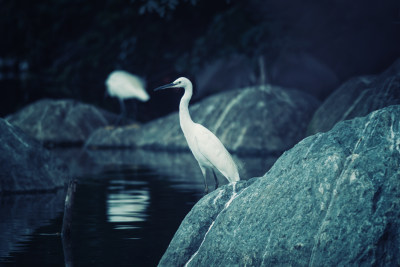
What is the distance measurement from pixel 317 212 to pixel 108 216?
4.34 meters

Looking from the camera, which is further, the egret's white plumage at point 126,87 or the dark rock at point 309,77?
the dark rock at point 309,77

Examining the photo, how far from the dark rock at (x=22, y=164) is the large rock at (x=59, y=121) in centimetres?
1095

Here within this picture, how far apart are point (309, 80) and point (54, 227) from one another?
1539cm

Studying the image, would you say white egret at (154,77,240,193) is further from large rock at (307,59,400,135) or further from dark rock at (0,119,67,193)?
large rock at (307,59,400,135)

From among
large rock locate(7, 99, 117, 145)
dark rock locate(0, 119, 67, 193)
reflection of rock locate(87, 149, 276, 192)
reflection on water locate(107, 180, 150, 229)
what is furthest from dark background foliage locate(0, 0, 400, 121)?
dark rock locate(0, 119, 67, 193)

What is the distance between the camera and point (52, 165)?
11797mm

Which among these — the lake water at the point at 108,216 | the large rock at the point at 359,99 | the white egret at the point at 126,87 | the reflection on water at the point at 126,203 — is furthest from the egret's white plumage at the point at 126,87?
the reflection on water at the point at 126,203

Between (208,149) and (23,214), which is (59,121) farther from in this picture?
(208,149)

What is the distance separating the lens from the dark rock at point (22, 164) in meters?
11.0

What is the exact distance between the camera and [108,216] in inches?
→ 370

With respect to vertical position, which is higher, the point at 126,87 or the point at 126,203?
the point at 126,87

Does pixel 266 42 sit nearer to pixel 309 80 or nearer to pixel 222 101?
pixel 222 101

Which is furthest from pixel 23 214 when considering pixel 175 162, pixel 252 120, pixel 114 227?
pixel 252 120

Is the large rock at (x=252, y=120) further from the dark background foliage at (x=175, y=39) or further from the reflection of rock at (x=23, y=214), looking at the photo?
the reflection of rock at (x=23, y=214)
